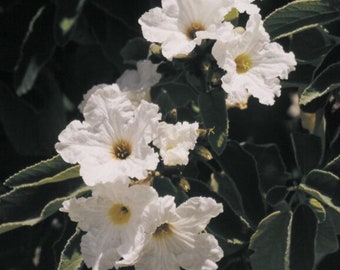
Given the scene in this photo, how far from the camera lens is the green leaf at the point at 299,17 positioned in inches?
65.6

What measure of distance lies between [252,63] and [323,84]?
157 mm

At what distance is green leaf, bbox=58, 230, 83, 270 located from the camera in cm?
160

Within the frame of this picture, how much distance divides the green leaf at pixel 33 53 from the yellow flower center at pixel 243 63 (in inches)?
22.6

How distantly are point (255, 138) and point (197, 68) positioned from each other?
0.81m

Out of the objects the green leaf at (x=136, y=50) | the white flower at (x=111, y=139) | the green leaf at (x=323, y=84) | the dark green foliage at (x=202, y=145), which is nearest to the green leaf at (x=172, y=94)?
the dark green foliage at (x=202, y=145)

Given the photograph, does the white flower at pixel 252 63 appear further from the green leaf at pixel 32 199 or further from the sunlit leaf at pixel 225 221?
the green leaf at pixel 32 199

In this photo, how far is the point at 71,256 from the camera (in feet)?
5.26

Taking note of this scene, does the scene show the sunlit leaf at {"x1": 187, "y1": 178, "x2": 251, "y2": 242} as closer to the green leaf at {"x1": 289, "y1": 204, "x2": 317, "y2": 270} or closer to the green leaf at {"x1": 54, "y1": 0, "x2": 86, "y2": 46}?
the green leaf at {"x1": 289, "y1": 204, "x2": 317, "y2": 270}

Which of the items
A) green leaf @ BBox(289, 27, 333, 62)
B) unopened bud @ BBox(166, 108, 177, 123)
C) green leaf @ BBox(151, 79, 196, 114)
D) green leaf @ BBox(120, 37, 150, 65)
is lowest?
green leaf @ BBox(151, 79, 196, 114)

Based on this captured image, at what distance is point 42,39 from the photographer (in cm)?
201

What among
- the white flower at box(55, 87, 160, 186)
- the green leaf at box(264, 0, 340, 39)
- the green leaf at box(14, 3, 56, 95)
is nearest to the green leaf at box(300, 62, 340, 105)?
the green leaf at box(264, 0, 340, 39)

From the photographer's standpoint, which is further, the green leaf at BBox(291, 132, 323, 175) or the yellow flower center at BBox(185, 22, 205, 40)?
the green leaf at BBox(291, 132, 323, 175)

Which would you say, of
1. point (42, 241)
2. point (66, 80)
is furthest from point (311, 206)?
point (66, 80)

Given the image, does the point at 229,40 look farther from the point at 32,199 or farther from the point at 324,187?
the point at 32,199
